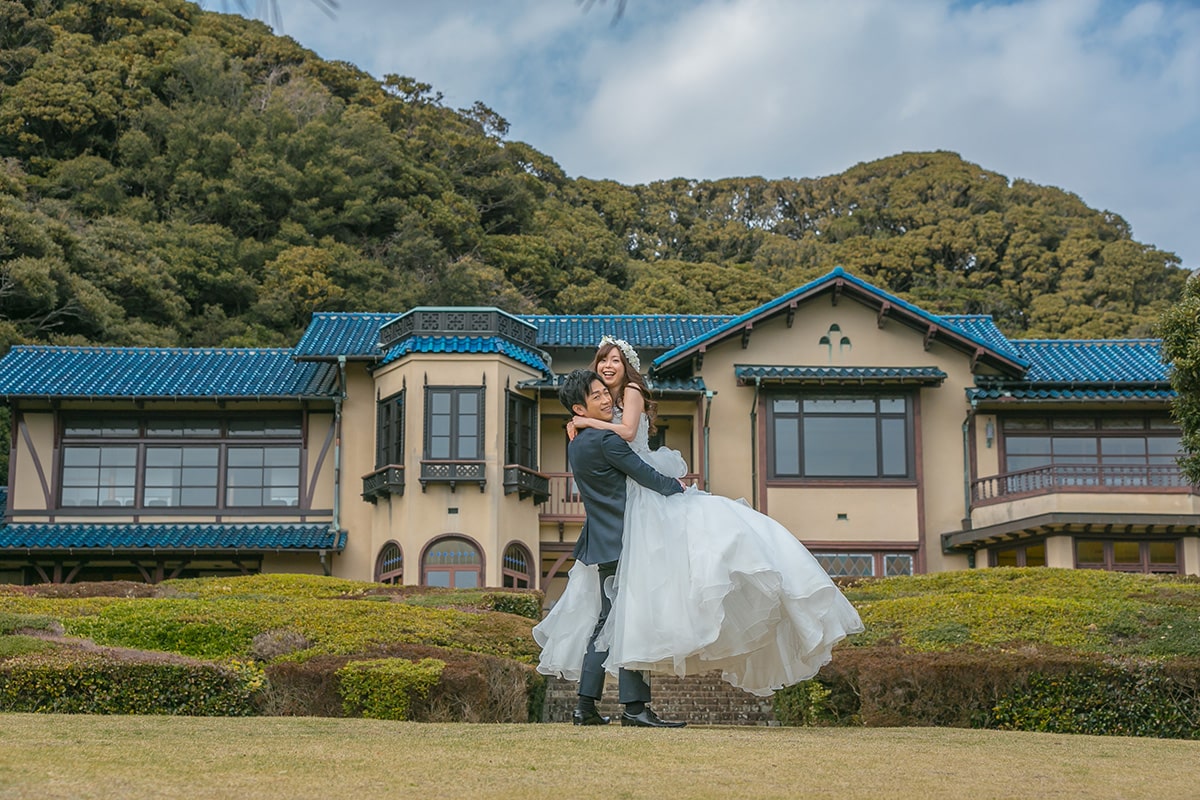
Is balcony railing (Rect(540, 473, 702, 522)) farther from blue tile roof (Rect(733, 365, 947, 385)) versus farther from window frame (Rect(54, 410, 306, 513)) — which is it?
window frame (Rect(54, 410, 306, 513))

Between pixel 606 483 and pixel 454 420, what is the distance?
60.1 ft

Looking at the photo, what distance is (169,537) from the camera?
26859 mm

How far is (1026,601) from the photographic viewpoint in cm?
1575

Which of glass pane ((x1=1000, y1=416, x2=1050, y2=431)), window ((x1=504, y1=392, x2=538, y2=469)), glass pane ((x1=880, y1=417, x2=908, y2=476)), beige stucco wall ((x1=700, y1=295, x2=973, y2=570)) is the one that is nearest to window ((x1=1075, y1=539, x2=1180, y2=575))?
beige stucco wall ((x1=700, y1=295, x2=973, y2=570))

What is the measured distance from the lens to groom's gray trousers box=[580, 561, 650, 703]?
851cm

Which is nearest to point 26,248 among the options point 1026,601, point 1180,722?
point 1026,601

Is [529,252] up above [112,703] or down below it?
above

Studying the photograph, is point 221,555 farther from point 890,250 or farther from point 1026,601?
point 890,250

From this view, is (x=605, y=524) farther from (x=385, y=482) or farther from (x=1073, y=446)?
(x=1073, y=446)

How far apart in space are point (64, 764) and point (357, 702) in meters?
4.30

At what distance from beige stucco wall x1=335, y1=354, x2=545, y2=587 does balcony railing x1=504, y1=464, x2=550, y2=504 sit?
120 mm

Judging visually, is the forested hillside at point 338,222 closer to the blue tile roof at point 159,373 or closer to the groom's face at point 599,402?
the blue tile roof at point 159,373

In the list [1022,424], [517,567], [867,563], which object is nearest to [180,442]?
[517,567]

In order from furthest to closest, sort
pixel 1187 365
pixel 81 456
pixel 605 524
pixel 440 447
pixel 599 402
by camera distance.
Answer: pixel 81 456, pixel 440 447, pixel 1187 365, pixel 599 402, pixel 605 524
